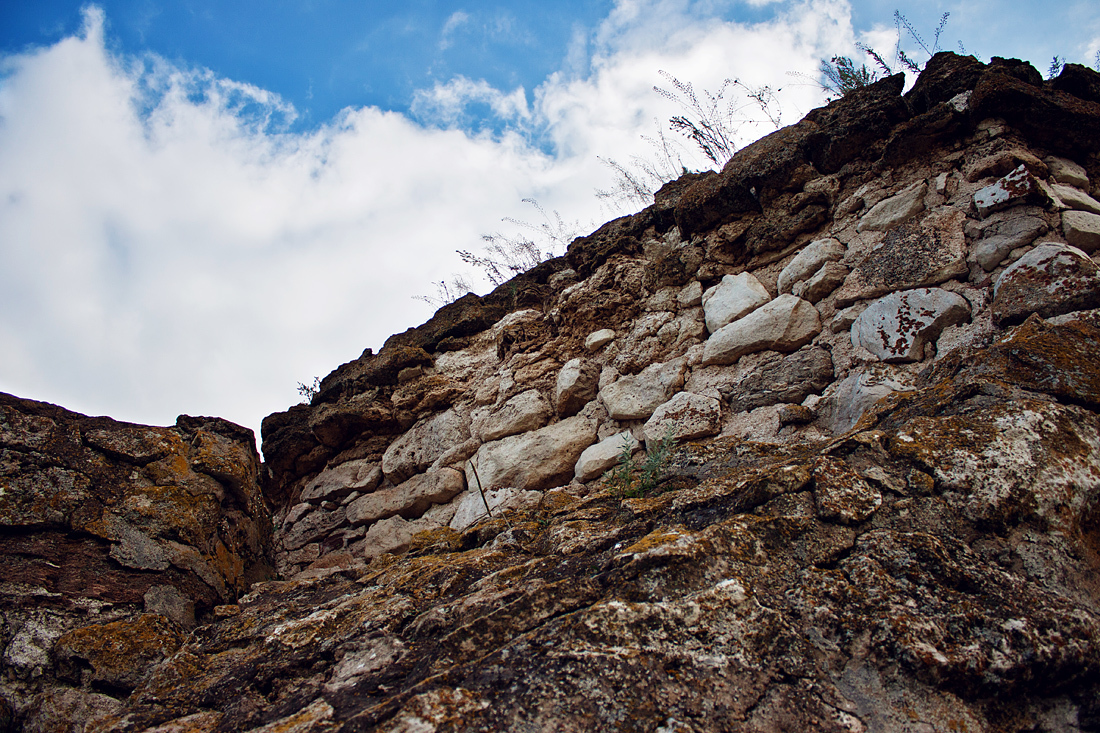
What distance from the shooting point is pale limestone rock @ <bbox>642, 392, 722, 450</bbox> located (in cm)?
308

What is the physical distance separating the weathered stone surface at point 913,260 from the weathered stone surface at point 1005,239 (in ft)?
0.28

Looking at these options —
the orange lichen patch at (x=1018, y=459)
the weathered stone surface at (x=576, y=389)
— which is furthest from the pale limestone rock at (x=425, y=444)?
the orange lichen patch at (x=1018, y=459)

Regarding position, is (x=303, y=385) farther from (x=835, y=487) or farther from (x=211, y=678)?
(x=835, y=487)

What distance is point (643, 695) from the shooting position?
117cm

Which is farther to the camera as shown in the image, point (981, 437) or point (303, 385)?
point (303, 385)

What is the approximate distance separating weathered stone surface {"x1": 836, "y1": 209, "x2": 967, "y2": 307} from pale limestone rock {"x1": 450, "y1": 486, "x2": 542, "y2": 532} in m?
2.16

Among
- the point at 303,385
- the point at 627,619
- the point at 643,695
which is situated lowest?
the point at 643,695

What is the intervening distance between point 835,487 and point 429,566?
149 centimetres

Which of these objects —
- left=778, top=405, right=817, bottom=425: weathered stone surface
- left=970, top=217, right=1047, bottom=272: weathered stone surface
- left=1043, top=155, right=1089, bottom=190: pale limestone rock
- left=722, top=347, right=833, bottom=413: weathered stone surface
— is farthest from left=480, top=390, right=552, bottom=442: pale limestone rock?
left=1043, top=155, right=1089, bottom=190: pale limestone rock

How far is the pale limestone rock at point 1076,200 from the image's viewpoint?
2738 mm

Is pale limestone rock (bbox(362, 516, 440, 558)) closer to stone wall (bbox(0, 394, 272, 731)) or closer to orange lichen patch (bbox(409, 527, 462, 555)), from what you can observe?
stone wall (bbox(0, 394, 272, 731))

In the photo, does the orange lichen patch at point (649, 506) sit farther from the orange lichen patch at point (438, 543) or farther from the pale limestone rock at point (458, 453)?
the pale limestone rock at point (458, 453)

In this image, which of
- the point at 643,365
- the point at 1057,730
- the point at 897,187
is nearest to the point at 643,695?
the point at 1057,730

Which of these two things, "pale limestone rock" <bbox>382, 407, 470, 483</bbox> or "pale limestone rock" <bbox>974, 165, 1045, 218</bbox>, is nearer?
"pale limestone rock" <bbox>974, 165, 1045, 218</bbox>
